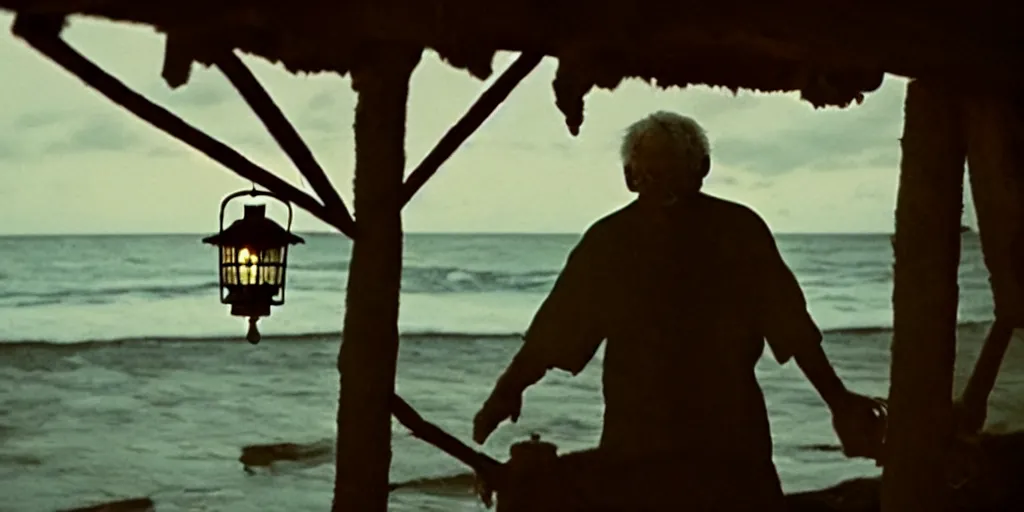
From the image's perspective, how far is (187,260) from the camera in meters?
22.6

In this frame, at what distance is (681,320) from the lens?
8.42 feet

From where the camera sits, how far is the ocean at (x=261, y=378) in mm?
6984

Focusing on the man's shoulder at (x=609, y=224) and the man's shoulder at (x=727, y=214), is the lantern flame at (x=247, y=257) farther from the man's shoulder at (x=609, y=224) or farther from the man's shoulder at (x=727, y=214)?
the man's shoulder at (x=727, y=214)

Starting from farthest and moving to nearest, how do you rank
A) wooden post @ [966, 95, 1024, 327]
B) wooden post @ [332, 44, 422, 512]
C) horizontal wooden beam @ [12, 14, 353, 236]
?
wooden post @ [966, 95, 1024, 327] → wooden post @ [332, 44, 422, 512] → horizontal wooden beam @ [12, 14, 353, 236]

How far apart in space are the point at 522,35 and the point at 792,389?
8091mm

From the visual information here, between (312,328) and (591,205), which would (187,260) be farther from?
(591,205)

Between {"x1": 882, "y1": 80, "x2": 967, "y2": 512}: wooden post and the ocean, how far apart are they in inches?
147

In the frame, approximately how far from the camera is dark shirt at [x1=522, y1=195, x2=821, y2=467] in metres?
2.57

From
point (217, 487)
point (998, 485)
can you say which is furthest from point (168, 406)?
point (998, 485)

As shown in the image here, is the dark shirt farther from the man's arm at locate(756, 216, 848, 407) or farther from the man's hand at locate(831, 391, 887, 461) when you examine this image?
the man's hand at locate(831, 391, 887, 461)

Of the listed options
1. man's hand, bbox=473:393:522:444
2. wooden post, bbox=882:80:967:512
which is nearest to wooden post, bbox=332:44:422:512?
man's hand, bbox=473:393:522:444

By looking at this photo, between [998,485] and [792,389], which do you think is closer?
[998,485]

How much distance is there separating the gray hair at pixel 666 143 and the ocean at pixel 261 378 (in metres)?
3.82

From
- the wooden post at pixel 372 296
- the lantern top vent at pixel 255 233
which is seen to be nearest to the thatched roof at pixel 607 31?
the wooden post at pixel 372 296
